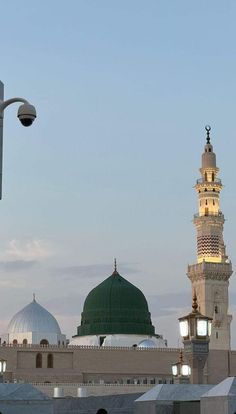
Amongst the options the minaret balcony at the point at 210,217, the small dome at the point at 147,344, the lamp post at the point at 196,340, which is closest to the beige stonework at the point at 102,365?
the small dome at the point at 147,344

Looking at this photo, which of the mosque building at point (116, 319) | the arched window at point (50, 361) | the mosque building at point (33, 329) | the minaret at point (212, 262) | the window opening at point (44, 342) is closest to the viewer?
the arched window at point (50, 361)

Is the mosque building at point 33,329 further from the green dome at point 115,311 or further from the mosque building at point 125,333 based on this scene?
the green dome at point 115,311

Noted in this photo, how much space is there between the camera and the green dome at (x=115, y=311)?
2902 inches

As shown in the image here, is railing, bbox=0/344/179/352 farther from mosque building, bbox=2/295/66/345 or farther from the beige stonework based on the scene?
mosque building, bbox=2/295/66/345

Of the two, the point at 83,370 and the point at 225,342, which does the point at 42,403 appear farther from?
the point at 225,342

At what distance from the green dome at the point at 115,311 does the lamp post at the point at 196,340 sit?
5458 centimetres

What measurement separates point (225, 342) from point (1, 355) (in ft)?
60.4

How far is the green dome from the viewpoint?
242 ft

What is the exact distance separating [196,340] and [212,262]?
53.9 m

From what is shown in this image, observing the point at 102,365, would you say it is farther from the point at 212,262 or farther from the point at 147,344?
the point at 212,262

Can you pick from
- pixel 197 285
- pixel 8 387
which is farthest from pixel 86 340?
pixel 8 387

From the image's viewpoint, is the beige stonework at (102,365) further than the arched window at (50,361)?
No

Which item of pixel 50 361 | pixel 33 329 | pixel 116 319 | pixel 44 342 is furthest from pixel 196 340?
pixel 116 319

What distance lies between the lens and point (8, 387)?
1255 cm
